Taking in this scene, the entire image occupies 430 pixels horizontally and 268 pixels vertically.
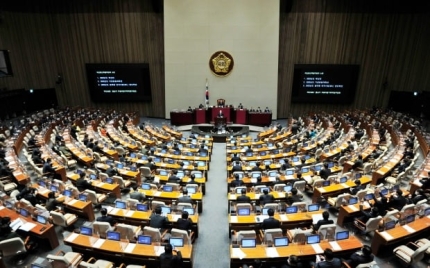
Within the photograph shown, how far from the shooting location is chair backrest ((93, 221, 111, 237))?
310 inches

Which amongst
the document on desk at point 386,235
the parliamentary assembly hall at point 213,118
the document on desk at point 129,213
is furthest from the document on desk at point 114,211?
the document on desk at point 386,235

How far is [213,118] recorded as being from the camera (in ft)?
85.0

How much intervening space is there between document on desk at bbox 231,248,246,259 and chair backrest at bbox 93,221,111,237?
3.58m

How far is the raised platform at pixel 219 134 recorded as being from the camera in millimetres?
21469

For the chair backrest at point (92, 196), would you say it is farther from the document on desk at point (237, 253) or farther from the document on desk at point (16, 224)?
the document on desk at point (237, 253)

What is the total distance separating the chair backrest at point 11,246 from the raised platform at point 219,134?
15.1 m

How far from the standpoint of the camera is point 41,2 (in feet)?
85.7

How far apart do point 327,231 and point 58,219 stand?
26.6 feet

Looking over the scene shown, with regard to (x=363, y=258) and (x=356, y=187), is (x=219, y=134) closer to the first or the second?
(x=356, y=187)

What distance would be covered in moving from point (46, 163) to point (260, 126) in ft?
58.9

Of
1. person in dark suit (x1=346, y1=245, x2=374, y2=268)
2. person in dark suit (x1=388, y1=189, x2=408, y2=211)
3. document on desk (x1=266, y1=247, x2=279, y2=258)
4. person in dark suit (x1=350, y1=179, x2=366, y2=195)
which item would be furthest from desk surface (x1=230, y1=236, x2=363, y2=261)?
person in dark suit (x1=350, y1=179, x2=366, y2=195)

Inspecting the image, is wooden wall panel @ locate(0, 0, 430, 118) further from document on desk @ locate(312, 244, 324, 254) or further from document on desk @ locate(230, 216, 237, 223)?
document on desk @ locate(312, 244, 324, 254)

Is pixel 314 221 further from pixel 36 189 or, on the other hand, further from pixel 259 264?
pixel 36 189

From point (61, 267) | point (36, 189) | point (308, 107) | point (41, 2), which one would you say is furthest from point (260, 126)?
point (41, 2)
